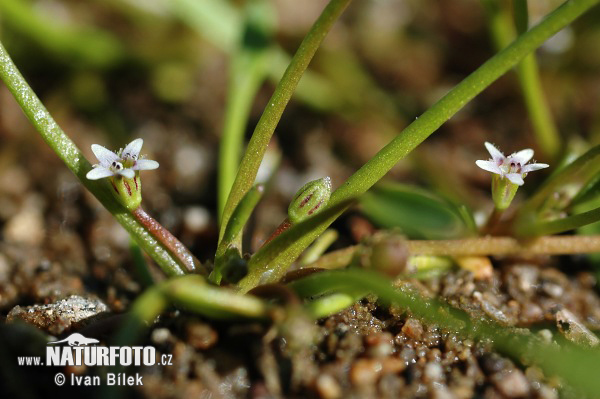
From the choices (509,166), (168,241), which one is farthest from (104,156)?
(509,166)

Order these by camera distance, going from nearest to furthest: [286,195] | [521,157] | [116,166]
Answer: [116,166] < [521,157] < [286,195]

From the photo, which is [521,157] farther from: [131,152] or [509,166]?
[131,152]

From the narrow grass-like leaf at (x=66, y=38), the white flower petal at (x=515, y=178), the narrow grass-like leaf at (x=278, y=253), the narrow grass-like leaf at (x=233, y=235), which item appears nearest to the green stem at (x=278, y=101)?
the narrow grass-like leaf at (x=233, y=235)

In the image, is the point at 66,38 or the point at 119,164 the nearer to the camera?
the point at 119,164

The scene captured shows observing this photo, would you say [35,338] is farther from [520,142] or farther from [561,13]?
[520,142]

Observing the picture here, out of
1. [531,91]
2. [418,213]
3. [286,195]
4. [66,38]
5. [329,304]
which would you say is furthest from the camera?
[66,38]

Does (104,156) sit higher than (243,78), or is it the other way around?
(243,78)

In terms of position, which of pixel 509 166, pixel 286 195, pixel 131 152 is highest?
pixel 286 195

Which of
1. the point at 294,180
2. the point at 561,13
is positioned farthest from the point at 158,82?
the point at 561,13

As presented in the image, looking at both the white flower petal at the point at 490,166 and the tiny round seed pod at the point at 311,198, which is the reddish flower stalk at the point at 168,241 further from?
the white flower petal at the point at 490,166
